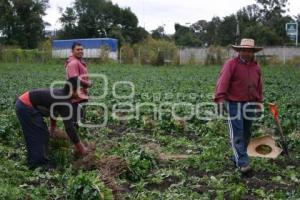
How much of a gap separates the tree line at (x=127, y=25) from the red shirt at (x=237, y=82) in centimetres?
6693

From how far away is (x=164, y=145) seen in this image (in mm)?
9555

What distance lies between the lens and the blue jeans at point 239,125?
7.39 metres

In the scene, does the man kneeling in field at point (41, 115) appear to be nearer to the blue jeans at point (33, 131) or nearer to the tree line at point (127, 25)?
the blue jeans at point (33, 131)

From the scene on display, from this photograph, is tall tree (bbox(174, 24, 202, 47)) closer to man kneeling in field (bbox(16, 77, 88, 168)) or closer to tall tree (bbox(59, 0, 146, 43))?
tall tree (bbox(59, 0, 146, 43))

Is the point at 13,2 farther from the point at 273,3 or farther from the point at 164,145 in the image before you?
the point at 164,145

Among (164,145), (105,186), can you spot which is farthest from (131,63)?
(105,186)

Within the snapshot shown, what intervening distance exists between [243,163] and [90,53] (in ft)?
158

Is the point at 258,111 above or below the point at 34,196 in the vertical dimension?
above

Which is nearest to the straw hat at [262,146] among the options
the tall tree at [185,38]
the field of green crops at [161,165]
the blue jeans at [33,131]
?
the field of green crops at [161,165]

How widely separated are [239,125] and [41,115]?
2.78 metres

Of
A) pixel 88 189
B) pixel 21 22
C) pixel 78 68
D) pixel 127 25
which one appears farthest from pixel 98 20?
pixel 88 189

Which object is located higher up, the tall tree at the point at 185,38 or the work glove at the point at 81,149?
the tall tree at the point at 185,38

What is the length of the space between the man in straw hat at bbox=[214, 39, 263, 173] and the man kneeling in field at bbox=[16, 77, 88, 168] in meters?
2.03

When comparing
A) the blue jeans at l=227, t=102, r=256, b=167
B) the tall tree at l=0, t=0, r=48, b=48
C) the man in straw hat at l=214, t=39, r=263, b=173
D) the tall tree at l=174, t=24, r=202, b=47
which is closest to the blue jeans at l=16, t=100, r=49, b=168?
the man in straw hat at l=214, t=39, r=263, b=173
